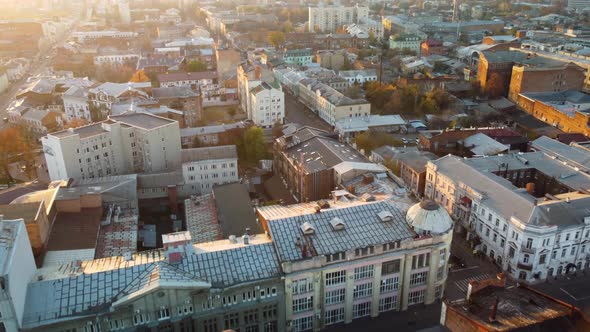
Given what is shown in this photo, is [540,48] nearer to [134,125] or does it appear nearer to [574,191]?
[574,191]

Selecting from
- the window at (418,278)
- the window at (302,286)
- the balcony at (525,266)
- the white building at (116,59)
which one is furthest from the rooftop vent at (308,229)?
the white building at (116,59)

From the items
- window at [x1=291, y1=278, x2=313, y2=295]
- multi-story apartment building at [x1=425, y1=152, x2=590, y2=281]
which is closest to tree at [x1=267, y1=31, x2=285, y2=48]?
multi-story apartment building at [x1=425, y1=152, x2=590, y2=281]

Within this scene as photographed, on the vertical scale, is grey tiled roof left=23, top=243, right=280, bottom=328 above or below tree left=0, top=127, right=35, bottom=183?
above

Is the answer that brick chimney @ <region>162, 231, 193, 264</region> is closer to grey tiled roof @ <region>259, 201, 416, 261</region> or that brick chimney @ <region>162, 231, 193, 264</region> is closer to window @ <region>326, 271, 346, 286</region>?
grey tiled roof @ <region>259, 201, 416, 261</region>

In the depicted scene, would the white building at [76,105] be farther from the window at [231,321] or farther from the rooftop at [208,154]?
the window at [231,321]

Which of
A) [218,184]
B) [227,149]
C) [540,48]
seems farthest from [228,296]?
[540,48]

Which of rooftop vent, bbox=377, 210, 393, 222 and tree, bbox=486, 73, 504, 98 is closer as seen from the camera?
rooftop vent, bbox=377, 210, 393, 222
